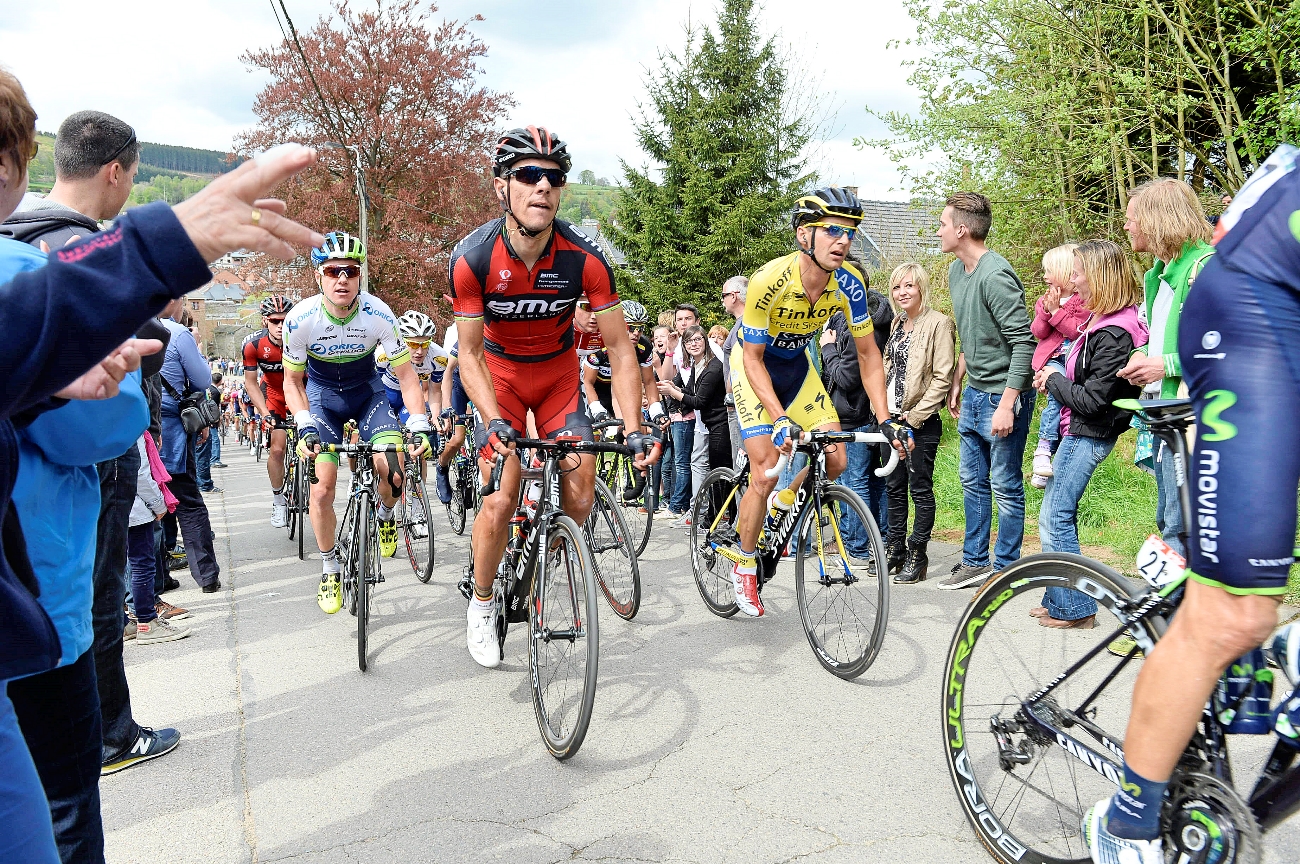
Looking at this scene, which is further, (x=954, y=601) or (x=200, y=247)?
(x=954, y=601)

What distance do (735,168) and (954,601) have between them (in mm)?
19215

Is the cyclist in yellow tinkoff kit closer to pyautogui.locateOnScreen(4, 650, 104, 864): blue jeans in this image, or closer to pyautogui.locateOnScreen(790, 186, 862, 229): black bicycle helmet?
pyautogui.locateOnScreen(790, 186, 862, 229): black bicycle helmet

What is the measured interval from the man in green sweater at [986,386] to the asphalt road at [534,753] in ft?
1.67

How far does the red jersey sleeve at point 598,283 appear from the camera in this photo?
4.65 metres

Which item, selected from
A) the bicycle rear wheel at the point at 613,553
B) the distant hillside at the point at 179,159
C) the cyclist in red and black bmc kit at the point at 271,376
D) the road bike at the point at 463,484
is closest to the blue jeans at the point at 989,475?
the bicycle rear wheel at the point at 613,553

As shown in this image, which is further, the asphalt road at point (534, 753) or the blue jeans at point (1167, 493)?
the blue jeans at point (1167, 493)

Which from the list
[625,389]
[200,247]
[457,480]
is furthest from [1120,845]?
[457,480]

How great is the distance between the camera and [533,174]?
4.25 meters

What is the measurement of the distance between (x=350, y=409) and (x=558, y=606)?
11.5 ft

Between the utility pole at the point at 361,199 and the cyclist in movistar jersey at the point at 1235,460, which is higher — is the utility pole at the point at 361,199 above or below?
above

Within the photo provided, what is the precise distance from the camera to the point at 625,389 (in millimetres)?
4648

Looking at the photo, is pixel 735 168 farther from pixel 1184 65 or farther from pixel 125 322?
pixel 125 322

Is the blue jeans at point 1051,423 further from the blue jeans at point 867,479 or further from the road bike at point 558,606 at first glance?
the road bike at point 558,606

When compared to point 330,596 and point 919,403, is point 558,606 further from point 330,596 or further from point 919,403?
point 919,403
